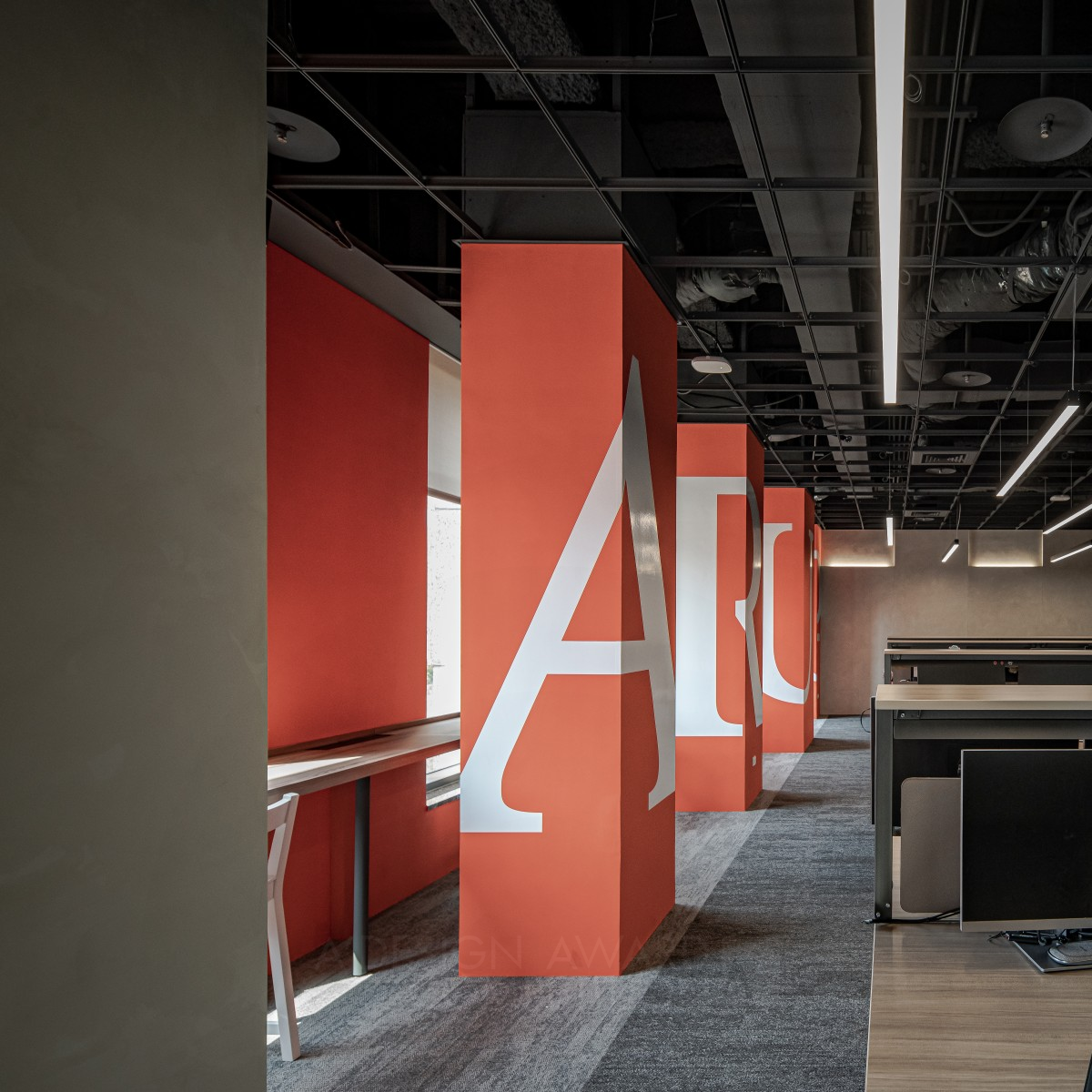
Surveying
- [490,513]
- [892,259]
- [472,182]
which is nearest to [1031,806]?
[892,259]

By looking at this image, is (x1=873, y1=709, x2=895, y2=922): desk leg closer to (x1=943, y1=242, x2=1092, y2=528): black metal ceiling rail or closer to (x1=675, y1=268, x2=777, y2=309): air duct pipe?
(x1=943, y1=242, x2=1092, y2=528): black metal ceiling rail

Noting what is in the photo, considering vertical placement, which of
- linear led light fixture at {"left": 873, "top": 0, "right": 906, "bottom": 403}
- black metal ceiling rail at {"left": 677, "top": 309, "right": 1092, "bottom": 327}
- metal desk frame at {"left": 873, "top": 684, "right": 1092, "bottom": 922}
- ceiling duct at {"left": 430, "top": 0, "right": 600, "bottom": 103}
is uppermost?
ceiling duct at {"left": 430, "top": 0, "right": 600, "bottom": 103}

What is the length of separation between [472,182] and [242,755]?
11.2 feet

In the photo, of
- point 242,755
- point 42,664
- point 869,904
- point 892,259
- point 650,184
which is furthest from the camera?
point 869,904

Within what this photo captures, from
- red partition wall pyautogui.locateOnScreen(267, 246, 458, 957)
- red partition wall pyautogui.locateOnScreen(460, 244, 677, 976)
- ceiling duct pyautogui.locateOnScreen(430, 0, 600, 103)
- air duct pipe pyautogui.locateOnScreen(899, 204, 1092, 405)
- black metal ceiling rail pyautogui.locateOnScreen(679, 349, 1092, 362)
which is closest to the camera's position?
ceiling duct pyautogui.locateOnScreen(430, 0, 600, 103)

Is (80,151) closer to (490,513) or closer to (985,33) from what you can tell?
(490,513)

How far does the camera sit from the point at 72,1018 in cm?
99

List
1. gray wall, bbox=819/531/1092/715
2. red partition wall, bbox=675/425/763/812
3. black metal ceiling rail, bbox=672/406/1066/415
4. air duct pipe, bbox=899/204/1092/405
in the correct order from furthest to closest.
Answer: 1. gray wall, bbox=819/531/1092/715
2. red partition wall, bbox=675/425/763/812
3. black metal ceiling rail, bbox=672/406/1066/415
4. air duct pipe, bbox=899/204/1092/405

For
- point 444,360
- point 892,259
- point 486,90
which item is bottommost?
point 892,259

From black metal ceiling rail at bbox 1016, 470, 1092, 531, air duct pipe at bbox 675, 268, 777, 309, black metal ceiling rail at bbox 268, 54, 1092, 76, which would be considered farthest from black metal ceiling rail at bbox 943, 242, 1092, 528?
black metal ceiling rail at bbox 1016, 470, 1092, 531

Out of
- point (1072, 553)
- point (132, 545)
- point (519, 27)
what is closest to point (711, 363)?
point (519, 27)

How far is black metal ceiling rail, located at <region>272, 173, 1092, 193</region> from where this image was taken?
4.09 m

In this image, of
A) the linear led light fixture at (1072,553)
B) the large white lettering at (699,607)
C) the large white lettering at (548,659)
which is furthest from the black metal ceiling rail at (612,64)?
the linear led light fixture at (1072,553)

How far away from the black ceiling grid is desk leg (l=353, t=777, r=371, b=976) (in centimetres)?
251
